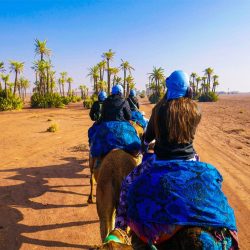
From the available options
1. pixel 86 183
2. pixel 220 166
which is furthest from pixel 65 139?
pixel 220 166

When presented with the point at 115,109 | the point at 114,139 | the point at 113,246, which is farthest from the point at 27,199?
the point at 113,246

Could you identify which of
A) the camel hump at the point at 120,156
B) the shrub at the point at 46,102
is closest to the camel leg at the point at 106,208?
→ the camel hump at the point at 120,156

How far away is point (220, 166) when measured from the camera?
9.27 m

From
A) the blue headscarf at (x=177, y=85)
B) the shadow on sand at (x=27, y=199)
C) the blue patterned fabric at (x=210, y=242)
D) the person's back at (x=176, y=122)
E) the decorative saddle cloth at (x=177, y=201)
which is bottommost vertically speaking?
the shadow on sand at (x=27, y=199)

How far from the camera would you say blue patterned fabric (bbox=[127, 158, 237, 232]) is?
7.76ft

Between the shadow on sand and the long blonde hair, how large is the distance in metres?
3.04

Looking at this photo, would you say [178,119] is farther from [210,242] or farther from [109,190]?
[109,190]

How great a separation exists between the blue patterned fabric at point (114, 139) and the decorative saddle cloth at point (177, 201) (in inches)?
68.5

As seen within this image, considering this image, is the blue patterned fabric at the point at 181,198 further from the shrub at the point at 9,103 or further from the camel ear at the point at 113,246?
the shrub at the point at 9,103

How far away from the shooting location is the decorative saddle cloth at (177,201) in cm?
237

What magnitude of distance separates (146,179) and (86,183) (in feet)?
18.6

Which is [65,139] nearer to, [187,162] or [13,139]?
[13,139]

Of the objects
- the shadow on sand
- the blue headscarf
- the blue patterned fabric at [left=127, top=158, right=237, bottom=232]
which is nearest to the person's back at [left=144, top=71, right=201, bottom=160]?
the blue headscarf

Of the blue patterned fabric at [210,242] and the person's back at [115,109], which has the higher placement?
the person's back at [115,109]
